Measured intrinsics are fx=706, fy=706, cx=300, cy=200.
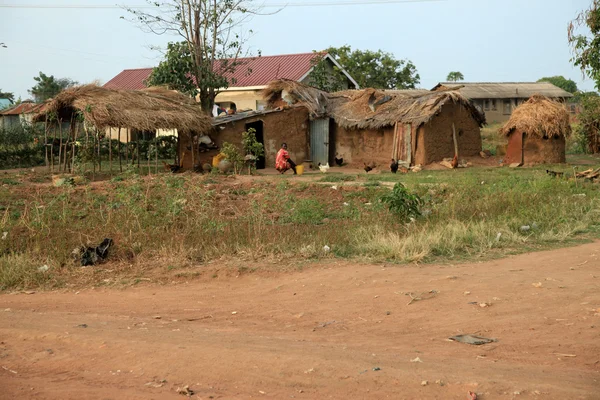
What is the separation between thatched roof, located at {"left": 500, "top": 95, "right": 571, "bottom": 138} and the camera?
2061cm

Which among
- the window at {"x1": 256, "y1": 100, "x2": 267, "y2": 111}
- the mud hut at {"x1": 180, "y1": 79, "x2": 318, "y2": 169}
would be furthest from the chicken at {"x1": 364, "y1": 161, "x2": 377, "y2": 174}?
the window at {"x1": 256, "y1": 100, "x2": 267, "y2": 111}

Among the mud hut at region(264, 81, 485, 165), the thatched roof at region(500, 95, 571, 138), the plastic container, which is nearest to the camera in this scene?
the thatched roof at region(500, 95, 571, 138)

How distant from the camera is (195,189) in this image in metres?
13.1

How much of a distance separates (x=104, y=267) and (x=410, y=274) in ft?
11.8

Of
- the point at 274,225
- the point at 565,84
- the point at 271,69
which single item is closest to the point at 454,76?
the point at 565,84

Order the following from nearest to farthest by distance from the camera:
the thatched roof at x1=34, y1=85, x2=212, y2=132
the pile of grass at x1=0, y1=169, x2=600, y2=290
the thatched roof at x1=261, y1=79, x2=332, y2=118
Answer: the pile of grass at x1=0, y1=169, x2=600, y2=290
the thatched roof at x1=34, y1=85, x2=212, y2=132
the thatched roof at x1=261, y1=79, x2=332, y2=118

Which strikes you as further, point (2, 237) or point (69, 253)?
point (2, 237)

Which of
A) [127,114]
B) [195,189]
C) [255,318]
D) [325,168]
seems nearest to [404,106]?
[325,168]

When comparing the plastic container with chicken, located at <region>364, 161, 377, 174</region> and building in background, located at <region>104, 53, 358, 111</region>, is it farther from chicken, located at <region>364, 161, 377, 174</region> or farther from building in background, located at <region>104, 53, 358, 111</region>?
building in background, located at <region>104, 53, 358, 111</region>

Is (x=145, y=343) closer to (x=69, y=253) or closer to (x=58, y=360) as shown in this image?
(x=58, y=360)

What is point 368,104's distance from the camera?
23.3 metres

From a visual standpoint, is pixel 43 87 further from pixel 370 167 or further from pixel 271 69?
pixel 370 167

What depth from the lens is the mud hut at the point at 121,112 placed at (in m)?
18.8

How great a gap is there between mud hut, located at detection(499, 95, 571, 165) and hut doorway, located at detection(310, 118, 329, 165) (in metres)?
5.80
